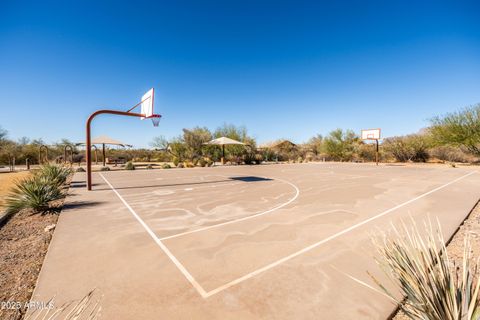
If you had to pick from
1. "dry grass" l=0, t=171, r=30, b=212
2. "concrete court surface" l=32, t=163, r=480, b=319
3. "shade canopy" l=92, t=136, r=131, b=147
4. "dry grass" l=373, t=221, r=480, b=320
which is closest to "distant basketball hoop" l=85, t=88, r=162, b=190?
"dry grass" l=0, t=171, r=30, b=212

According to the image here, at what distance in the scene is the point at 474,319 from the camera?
151cm

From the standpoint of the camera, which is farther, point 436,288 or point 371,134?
point 371,134

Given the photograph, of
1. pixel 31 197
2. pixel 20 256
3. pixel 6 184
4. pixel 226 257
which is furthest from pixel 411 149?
pixel 6 184

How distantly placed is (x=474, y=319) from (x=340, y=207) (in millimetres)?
5148

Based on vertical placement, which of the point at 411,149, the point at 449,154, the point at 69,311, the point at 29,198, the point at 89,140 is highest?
the point at 411,149

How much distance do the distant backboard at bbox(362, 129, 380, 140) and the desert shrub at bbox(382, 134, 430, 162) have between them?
3.07 metres

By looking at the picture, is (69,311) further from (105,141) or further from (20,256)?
(105,141)

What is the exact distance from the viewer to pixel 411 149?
27.0 meters

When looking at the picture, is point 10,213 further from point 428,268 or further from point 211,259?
point 428,268

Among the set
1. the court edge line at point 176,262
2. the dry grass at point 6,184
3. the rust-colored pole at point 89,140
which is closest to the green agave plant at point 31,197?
the dry grass at point 6,184

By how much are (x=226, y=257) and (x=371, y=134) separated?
32.1 meters

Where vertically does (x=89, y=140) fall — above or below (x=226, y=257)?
above

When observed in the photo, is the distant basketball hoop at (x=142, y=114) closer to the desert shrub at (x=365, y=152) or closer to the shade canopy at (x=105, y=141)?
the shade canopy at (x=105, y=141)

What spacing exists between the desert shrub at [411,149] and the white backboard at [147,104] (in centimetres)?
3111
